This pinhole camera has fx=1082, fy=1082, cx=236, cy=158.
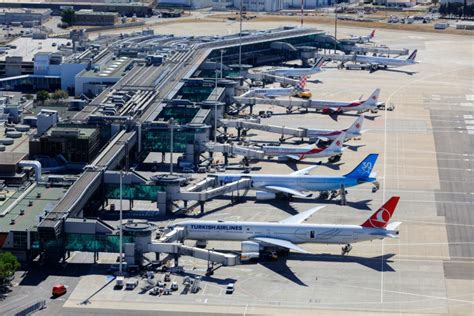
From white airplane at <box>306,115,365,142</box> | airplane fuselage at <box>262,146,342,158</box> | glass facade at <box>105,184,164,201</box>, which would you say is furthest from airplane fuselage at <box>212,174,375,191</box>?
white airplane at <box>306,115,365,142</box>

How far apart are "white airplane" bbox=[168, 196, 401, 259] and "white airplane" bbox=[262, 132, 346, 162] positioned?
120 ft

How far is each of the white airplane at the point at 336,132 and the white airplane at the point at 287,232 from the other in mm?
46639

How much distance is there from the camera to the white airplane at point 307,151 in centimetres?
Result: 14350

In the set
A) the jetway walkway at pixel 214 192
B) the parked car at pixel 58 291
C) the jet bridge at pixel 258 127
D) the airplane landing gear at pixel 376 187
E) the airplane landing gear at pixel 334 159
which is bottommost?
the parked car at pixel 58 291

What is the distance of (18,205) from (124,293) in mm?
21144

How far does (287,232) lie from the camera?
351 feet

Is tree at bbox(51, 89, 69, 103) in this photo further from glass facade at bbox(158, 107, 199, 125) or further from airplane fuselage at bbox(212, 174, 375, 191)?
airplane fuselage at bbox(212, 174, 375, 191)

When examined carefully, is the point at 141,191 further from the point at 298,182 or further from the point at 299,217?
the point at 298,182

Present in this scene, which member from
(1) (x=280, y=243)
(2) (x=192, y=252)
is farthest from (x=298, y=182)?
(2) (x=192, y=252)

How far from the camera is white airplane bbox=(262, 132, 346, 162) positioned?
14350 centimetres

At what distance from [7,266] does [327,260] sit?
30990 millimetres

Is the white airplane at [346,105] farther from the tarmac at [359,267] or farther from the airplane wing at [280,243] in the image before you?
the airplane wing at [280,243]

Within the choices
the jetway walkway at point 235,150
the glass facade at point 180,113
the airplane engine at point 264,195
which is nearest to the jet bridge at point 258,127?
the glass facade at point 180,113

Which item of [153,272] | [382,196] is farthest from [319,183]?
[153,272]
